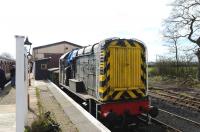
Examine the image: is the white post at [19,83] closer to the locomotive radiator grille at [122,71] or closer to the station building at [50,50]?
the locomotive radiator grille at [122,71]

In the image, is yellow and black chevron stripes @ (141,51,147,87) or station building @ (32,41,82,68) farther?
→ station building @ (32,41,82,68)

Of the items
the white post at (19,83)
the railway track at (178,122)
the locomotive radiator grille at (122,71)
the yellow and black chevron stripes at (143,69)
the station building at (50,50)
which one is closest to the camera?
the white post at (19,83)

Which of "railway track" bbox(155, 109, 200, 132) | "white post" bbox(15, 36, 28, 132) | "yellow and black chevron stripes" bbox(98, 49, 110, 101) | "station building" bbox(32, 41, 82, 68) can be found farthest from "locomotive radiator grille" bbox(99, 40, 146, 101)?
"station building" bbox(32, 41, 82, 68)

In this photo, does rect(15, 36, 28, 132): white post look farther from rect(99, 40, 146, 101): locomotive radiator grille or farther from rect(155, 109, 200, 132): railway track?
rect(155, 109, 200, 132): railway track

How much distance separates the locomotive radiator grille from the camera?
9.52 m

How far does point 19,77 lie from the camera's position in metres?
5.61

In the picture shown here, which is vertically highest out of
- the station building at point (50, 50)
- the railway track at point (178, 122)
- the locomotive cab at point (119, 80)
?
the station building at point (50, 50)

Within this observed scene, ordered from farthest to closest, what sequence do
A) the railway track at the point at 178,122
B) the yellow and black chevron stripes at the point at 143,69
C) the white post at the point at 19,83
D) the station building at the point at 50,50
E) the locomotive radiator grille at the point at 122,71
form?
1. the station building at the point at 50,50
2. the yellow and black chevron stripes at the point at 143,69
3. the locomotive radiator grille at the point at 122,71
4. the railway track at the point at 178,122
5. the white post at the point at 19,83

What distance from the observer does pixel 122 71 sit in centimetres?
984

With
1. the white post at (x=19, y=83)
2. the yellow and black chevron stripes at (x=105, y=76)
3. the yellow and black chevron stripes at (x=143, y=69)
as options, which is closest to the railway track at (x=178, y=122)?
the yellow and black chevron stripes at (x=143, y=69)

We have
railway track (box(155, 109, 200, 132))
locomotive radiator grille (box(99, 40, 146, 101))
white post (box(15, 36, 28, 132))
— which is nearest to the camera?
white post (box(15, 36, 28, 132))

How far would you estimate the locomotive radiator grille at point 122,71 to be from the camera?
9.52 metres

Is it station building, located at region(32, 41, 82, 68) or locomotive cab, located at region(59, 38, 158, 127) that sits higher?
station building, located at region(32, 41, 82, 68)

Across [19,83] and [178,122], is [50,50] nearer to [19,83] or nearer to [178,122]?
[178,122]
